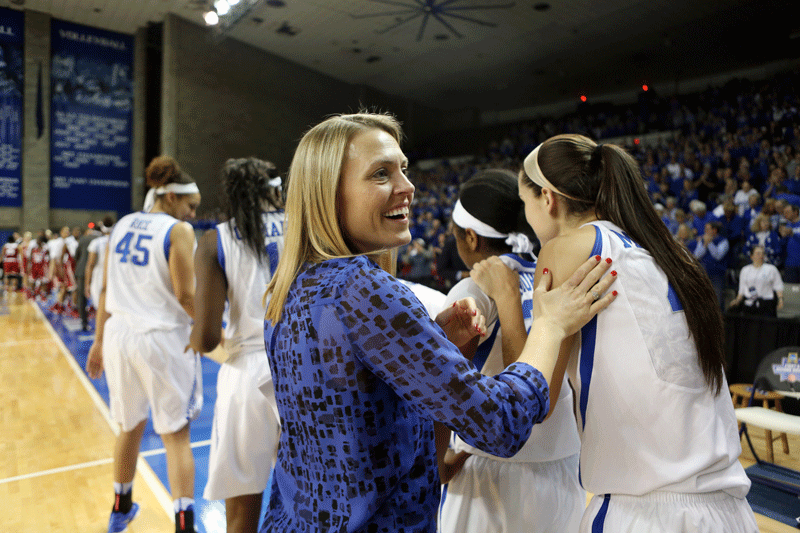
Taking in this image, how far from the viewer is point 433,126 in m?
23.1

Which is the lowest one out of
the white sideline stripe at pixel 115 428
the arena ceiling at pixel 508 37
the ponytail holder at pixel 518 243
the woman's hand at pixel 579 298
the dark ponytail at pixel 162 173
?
the white sideline stripe at pixel 115 428

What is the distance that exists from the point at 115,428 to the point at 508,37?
543 inches

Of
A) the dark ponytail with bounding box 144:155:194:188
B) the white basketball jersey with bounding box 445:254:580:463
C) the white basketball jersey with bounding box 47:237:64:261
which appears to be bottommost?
the white basketball jersey with bounding box 47:237:64:261

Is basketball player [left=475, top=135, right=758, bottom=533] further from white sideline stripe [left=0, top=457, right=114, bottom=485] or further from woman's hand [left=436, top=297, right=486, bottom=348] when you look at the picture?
white sideline stripe [left=0, top=457, right=114, bottom=485]

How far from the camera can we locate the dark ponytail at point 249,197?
2.20 metres

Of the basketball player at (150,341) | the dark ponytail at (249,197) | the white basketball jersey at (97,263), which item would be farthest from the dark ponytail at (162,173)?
the white basketball jersey at (97,263)

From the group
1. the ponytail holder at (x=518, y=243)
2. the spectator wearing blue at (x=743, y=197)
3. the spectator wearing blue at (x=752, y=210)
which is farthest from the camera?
the spectator wearing blue at (x=743, y=197)

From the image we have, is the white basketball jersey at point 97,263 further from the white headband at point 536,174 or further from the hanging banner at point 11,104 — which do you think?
the white headband at point 536,174

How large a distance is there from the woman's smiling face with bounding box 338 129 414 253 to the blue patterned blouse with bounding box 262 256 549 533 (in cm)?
9

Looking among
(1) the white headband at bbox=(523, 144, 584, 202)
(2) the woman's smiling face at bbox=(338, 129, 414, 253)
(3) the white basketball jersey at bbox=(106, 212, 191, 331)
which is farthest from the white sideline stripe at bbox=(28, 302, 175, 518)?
(1) the white headband at bbox=(523, 144, 584, 202)

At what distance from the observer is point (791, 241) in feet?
22.2

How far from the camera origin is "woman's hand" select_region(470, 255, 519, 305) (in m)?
1.32

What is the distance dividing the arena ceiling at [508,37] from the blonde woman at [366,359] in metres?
11.6

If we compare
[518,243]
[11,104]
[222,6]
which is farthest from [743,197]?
[222,6]
